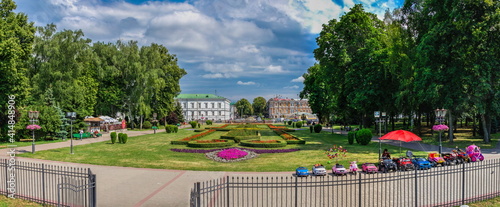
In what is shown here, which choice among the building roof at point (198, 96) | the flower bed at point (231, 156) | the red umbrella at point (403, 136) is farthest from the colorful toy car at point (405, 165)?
the building roof at point (198, 96)

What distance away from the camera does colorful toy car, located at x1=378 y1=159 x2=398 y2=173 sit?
15.1 metres

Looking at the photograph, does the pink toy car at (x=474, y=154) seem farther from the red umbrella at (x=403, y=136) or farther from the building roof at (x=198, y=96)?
the building roof at (x=198, y=96)

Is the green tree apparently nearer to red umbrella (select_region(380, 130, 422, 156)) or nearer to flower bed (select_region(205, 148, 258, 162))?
flower bed (select_region(205, 148, 258, 162))

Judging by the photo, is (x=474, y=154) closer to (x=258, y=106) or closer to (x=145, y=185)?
(x=145, y=185)

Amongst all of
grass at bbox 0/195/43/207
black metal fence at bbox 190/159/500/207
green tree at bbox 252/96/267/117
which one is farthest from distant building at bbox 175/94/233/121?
black metal fence at bbox 190/159/500/207

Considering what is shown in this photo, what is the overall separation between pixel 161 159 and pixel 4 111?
21230 mm

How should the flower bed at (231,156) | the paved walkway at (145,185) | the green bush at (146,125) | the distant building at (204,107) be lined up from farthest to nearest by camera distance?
the distant building at (204,107) → the green bush at (146,125) → the flower bed at (231,156) → the paved walkway at (145,185)

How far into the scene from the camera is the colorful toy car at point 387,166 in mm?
15141

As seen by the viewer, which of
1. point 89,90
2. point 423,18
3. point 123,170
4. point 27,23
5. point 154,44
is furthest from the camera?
point 154,44

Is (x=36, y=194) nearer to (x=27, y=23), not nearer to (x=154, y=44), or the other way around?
(x=27, y=23)

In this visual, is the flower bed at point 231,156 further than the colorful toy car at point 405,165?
Yes

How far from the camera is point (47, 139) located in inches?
1292

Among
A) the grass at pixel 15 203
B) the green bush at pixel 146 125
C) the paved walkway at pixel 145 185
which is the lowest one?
the green bush at pixel 146 125

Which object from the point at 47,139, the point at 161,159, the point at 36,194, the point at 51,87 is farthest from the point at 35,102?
the point at 36,194
